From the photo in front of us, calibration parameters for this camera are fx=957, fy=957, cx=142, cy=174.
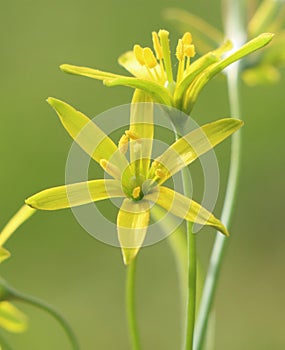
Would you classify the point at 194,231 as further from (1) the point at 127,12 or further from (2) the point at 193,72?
(1) the point at 127,12

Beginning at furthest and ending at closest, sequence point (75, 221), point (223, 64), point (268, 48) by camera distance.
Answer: point (75, 221), point (268, 48), point (223, 64)

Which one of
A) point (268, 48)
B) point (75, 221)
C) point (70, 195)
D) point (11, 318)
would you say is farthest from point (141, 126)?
point (75, 221)

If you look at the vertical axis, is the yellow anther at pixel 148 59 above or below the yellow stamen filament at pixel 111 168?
above

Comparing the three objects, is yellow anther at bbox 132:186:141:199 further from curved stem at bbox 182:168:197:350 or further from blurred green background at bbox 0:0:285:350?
blurred green background at bbox 0:0:285:350

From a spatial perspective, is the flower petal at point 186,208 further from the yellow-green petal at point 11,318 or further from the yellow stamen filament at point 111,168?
the yellow-green petal at point 11,318

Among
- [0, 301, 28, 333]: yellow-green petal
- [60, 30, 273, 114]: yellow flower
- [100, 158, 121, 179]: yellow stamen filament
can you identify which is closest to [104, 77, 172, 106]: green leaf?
[60, 30, 273, 114]: yellow flower

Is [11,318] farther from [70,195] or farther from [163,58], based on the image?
[163,58]

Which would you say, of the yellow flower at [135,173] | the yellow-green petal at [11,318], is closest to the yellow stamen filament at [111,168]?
the yellow flower at [135,173]
